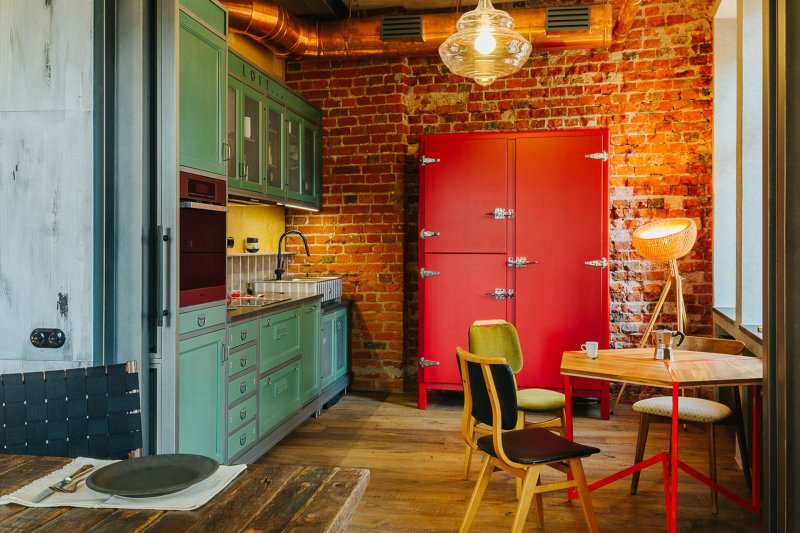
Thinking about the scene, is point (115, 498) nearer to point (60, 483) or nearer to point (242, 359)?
point (60, 483)

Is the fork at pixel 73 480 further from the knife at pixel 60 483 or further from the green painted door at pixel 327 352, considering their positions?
the green painted door at pixel 327 352

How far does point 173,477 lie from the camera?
54.9 inches

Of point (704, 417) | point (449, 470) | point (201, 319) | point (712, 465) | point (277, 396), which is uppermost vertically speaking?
point (201, 319)

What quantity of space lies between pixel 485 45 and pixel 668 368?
1.79 metres

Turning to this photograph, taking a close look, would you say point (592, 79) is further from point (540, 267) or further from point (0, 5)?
point (0, 5)

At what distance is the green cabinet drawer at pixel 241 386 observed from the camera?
3600 millimetres

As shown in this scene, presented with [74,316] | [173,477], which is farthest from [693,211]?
[173,477]

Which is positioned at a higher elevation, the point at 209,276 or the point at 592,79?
the point at 592,79

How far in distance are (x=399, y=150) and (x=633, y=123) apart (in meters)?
1.99

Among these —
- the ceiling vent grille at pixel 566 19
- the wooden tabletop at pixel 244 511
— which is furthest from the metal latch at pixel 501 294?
the wooden tabletop at pixel 244 511

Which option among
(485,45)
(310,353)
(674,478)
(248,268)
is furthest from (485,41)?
(248,268)

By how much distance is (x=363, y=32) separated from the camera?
5.50m

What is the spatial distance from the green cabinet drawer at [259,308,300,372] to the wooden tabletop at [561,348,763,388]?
1784 millimetres

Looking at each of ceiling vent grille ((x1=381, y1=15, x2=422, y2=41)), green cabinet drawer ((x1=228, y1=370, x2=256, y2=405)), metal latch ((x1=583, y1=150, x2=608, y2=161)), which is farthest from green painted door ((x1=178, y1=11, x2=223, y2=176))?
metal latch ((x1=583, y1=150, x2=608, y2=161))
